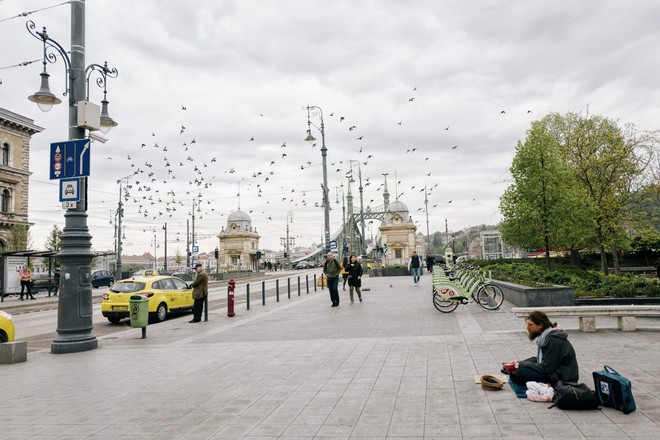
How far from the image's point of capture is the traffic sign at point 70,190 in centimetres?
1054

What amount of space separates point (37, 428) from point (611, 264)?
Answer: 45602 millimetres

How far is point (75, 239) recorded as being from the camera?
10.6 metres

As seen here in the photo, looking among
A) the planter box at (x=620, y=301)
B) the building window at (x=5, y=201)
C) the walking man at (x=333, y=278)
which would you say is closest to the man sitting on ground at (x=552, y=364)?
the planter box at (x=620, y=301)

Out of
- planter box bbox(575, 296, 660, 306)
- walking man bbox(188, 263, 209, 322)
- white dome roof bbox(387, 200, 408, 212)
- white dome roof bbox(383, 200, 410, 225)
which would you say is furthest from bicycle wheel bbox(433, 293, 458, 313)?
white dome roof bbox(387, 200, 408, 212)

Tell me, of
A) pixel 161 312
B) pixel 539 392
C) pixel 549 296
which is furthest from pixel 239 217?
pixel 539 392

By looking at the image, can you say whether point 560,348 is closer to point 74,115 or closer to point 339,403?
point 339,403

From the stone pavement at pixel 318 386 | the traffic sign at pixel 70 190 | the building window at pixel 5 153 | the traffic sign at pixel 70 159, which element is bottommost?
the stone pavement at pixel 318 386

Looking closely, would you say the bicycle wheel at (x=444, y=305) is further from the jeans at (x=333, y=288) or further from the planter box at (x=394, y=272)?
the planter box at (x=394, y=272)

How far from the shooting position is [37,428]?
5.24m

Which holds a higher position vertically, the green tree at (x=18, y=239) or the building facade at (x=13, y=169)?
the building facade at (x=13, y=169)

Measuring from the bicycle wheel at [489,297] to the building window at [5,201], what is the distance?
166 ft

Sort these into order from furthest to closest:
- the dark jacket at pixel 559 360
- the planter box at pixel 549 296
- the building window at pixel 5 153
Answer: the building window at pixel 5 153 < the planter box at pixel 549 296 < the dark jacket at pixel 559 360

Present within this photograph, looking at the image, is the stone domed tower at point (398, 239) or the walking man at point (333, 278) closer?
the walking man at point (333, 278)

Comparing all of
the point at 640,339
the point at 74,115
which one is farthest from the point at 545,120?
the point at 74,115
